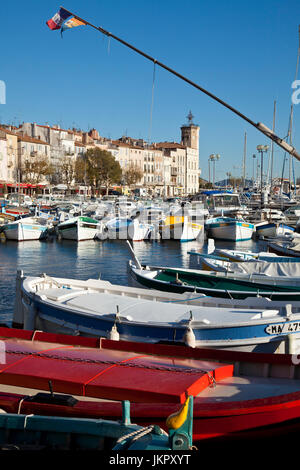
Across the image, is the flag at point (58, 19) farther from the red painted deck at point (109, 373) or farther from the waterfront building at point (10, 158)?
the waterfront building at point (10, 158)

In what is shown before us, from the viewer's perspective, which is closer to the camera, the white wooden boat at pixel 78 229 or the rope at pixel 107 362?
the rope at pixel 107 362

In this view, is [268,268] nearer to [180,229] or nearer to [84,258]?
[84,258]

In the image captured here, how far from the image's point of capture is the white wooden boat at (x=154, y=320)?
10.6m

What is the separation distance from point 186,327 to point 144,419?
4646 mm

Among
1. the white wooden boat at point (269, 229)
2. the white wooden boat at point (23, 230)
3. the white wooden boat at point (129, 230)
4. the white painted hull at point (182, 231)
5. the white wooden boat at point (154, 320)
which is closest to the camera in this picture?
the white wooden boat at point (154, 320)

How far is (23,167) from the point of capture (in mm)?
91312

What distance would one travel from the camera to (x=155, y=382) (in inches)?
275

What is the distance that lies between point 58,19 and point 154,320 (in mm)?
6955

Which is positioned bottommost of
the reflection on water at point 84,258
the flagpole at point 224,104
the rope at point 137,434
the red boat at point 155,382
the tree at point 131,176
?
the reflection on water at point 84,258

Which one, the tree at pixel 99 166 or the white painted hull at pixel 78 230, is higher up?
the tree at pixel 99 166

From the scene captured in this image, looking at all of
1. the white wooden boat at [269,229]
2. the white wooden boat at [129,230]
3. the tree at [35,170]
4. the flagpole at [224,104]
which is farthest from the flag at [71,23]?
the tree at [35,170]

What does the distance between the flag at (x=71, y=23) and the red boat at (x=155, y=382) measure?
6.71 metres

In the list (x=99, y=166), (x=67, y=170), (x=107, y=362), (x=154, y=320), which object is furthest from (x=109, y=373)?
(x=99, y=166)
